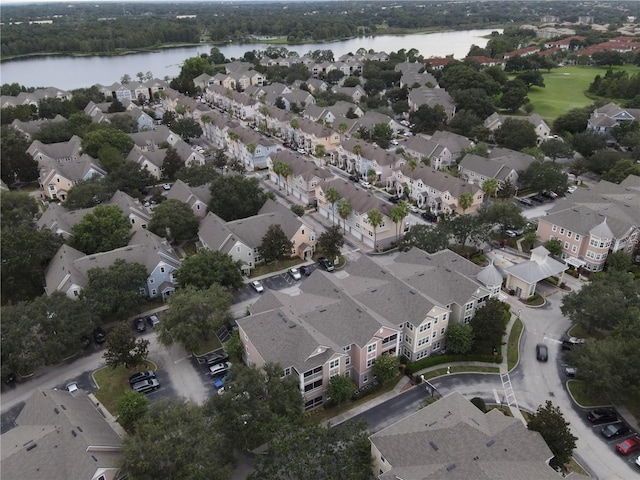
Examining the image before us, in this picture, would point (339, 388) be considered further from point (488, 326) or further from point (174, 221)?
point (174, 221)

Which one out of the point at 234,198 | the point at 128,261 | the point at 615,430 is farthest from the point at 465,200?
the point at 128,261

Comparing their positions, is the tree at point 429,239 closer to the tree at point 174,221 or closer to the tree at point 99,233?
the tree at point 174,221

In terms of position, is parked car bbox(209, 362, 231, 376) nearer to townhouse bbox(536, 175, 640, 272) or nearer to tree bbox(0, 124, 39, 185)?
townhouse bbox(536, 175, 640, 272)

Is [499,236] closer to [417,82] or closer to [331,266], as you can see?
[331,266]

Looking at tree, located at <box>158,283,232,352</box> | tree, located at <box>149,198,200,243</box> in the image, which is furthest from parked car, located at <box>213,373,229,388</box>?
tree, located at <box>149,198,200,243</box>

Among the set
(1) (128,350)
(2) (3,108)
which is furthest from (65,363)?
(2) (3,108)

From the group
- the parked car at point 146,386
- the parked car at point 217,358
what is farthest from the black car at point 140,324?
the parked car at point 217,358
